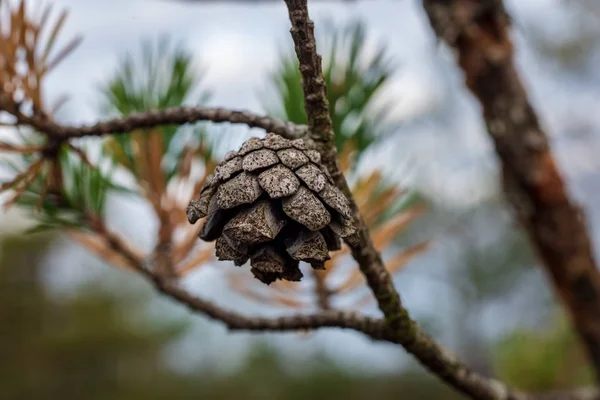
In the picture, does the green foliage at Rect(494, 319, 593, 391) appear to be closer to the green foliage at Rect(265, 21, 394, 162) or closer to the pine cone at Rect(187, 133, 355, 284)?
the green foliage at Rect(265, 21, 394, 162)

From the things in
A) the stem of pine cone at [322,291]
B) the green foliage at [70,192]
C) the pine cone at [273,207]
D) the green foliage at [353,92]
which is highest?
the green foliage at [353,92]

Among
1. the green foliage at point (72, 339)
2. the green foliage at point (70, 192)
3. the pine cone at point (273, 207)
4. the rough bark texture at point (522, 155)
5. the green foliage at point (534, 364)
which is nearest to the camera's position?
the pine cone at point (273, 207)

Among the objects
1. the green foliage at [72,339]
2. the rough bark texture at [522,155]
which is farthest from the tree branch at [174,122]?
the green foliage at [72,339]

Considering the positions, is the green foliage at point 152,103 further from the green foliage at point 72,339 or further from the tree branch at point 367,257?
the green foliage at point 72,339

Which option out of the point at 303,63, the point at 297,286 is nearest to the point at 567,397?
the point at 297,286

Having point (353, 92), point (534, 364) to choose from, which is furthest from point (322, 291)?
point (534, 364)

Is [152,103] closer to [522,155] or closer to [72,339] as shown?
[522,155]

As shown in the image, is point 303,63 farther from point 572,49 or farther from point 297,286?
point 572,49
